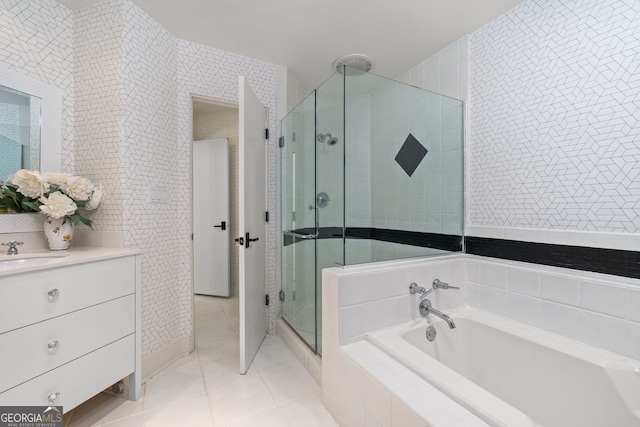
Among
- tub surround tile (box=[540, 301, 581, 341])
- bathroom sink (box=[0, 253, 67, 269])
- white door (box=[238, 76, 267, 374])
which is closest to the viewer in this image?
bathroom sink (box=[0, 253, 67, 269])

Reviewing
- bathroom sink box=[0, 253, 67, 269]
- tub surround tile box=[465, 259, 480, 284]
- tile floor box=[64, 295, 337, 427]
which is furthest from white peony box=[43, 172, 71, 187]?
tub surround tile box=[465, 259, 480, 284]

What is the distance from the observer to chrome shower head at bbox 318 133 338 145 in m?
1.73

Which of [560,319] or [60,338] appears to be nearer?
[60,338]

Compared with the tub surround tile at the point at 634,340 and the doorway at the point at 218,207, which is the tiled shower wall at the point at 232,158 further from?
the tub surround tile at the point at 634,340

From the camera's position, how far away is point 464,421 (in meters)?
0.84

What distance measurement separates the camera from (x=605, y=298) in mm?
1260

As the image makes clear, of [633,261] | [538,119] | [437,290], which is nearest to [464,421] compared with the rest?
[437,290]

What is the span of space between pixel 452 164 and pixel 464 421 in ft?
5.22

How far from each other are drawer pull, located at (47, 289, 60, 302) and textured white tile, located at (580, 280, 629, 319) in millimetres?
2428

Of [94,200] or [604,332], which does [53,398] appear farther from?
[604,332]

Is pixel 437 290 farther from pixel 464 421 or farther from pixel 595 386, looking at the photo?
pixel 464 421

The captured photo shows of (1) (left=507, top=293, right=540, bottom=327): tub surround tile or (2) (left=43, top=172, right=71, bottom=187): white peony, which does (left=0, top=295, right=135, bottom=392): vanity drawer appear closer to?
(2) (left=43, top=172, right=71, bottom=187): white peony

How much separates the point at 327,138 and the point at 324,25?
2.55ft

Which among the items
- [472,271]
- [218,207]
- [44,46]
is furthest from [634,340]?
[218,207]
